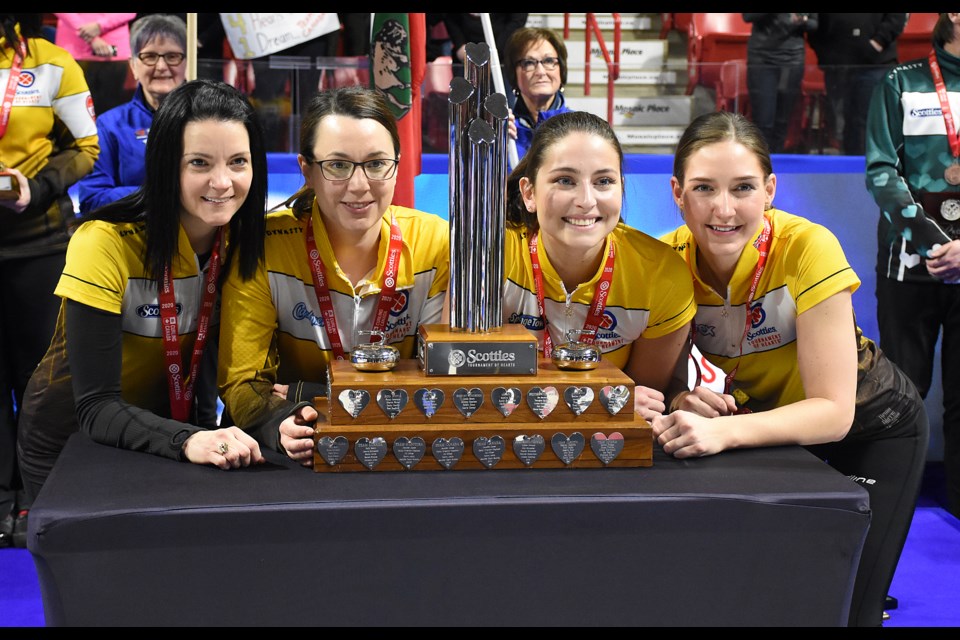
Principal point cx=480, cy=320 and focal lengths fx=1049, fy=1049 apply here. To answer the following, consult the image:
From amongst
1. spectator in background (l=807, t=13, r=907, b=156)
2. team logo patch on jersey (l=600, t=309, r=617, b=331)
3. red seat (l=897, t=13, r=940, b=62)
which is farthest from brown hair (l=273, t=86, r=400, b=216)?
red seat (l=897, t=13, r=940, b=62)

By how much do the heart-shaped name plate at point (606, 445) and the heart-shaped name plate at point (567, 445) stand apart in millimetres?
19

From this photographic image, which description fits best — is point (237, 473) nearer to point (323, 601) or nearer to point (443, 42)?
point (323, 601)

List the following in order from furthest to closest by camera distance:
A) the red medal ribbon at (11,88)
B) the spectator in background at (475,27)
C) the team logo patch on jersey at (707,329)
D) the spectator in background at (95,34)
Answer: the spectator in background at (475,27), the spectator in background at (95,34), the red medal ribbon at (11,88), the team logo patch on jersey at (707,329)

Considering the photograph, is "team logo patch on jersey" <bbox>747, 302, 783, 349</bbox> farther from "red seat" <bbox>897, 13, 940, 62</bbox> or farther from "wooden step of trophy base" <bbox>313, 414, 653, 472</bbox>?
"red seat" <bbox>897, 13, 940, 62</bbox>

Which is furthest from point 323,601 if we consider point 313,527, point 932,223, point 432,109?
point 432,109

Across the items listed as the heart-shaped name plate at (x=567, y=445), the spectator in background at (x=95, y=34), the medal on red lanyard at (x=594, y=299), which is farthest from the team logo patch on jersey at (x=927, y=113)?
the spectator in background at (x=95, y=34)

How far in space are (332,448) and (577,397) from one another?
0.35 metres

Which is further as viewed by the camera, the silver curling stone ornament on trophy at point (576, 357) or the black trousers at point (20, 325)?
the black trousers at point (20, 325)

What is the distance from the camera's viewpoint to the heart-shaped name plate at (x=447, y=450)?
1.47 meters

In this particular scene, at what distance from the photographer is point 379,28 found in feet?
7.73

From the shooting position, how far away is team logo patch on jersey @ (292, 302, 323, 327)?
176 centimetres

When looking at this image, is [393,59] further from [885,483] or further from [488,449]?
[885,483]

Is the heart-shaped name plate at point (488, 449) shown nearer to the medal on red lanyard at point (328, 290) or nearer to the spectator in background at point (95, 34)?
the medal on red lanyard at point (328, 290)

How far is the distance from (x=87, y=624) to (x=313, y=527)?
32cm
